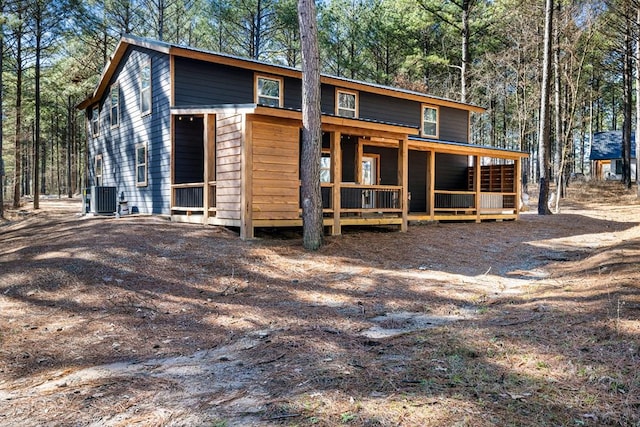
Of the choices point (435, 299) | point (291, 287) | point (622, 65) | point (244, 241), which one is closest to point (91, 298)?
point (291, 287)

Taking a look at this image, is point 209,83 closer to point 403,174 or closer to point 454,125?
point 403,174

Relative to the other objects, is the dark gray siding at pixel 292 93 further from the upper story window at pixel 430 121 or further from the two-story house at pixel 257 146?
the upper story window at pixel 430 121

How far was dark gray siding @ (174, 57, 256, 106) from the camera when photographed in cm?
1365

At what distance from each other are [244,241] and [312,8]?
5042 mm

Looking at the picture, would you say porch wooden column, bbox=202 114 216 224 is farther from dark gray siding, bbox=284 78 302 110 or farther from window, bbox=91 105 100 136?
window, bbox=91 105 100 136

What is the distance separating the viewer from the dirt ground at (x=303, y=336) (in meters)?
2.96

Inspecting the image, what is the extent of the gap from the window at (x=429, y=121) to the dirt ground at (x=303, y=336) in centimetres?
1127

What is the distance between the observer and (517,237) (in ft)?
43.9

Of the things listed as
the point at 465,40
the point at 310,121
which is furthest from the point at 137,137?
the point at 465,40

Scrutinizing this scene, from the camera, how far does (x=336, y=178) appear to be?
11.1m

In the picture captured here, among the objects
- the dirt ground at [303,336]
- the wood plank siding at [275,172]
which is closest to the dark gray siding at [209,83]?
the wood plank siding at [275,172]

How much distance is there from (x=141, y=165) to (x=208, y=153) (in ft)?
18.1

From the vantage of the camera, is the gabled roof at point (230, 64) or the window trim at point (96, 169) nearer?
the gabled roof at point (230, 64)

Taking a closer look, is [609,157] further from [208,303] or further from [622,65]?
[208,303]
